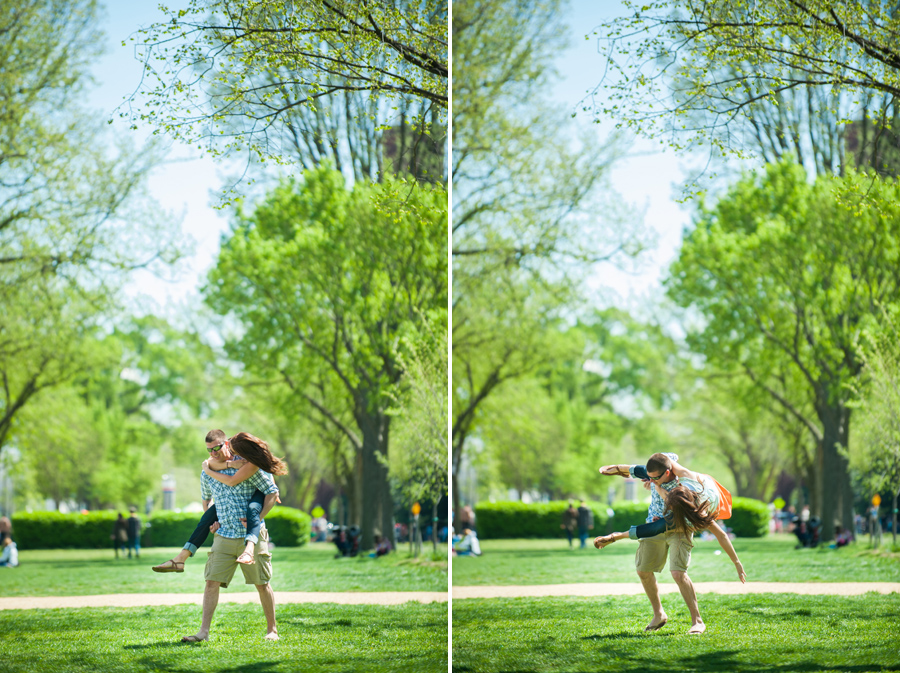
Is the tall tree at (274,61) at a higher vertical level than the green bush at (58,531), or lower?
higher

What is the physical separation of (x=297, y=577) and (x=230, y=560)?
145 centimetres

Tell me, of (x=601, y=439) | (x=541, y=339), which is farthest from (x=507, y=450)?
(x=541, y=339)

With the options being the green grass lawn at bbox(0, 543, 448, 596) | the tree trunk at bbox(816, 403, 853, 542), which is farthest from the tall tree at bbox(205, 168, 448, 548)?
the tree trunk at bbox(816, 403, 853, 542)

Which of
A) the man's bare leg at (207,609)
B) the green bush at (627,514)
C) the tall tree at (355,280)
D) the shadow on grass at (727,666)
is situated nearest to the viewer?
the shadow on grass at (727,666)

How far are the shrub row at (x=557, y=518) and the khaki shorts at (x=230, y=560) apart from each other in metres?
2.73

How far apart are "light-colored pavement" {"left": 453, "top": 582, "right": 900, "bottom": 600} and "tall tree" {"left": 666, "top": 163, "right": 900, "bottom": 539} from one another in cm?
68

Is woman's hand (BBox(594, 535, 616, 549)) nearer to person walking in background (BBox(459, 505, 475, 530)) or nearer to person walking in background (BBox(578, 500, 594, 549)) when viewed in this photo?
person walking in background (BBox(578, 500, 594, 549))

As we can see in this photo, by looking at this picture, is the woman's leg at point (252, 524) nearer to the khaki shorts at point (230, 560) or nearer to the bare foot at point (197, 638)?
the khaki shorts at point (230, 560)

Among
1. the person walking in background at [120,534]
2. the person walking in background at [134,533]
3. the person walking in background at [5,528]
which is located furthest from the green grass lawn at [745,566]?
the person walking in background at [5,528]

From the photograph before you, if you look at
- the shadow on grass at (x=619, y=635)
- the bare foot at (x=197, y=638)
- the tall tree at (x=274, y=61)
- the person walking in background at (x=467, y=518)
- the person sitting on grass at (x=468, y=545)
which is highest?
the tall tree at (x=274, y=61)

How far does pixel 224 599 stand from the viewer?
5.98 m

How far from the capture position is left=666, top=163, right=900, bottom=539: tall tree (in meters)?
6.86

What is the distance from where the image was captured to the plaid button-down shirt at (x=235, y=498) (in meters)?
5.24

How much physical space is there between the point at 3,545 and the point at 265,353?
3.82m
